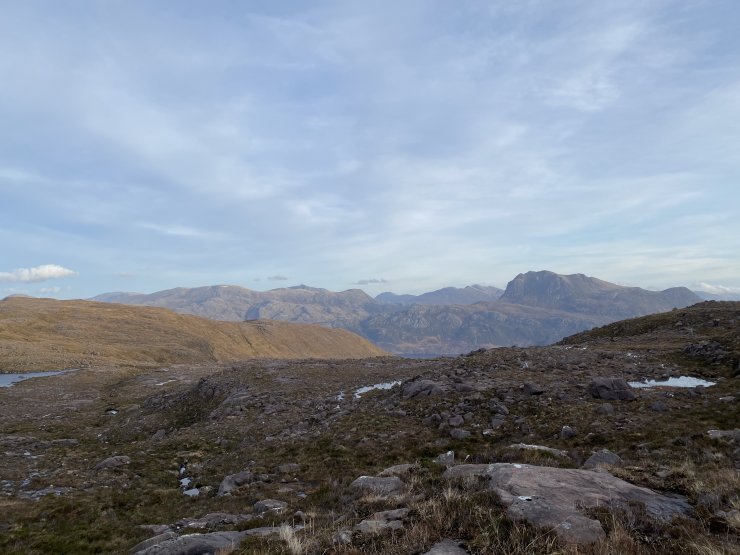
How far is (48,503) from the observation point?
53.1 ft

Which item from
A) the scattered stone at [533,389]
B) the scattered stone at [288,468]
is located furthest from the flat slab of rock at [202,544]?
the scattered stone at [533,389]

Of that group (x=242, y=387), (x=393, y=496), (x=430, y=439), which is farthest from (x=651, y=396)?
(x=242, y=387)

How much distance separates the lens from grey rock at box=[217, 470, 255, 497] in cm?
1667

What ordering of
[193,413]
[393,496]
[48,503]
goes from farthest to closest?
[193,413]
[48,503]
[393,496]

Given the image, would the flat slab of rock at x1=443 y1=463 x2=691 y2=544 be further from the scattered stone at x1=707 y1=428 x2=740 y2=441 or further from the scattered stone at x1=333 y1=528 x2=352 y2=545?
the scattered stone at x1=707 y1=428 x2=740 y2=441

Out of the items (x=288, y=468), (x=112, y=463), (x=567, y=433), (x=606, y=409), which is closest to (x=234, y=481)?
(x=288, y=468)

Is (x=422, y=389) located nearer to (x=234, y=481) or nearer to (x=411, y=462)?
(x=411, y=462)

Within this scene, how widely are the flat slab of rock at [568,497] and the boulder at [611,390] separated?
12435 millimetres

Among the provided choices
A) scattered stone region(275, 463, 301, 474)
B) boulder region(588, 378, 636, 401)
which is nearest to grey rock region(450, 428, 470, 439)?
scattered stone region(275, 463, 301, 474)

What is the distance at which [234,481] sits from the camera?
57.5ft

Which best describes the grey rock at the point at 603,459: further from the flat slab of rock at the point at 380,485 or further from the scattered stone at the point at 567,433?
the flat slab of rock at the point at 380,485

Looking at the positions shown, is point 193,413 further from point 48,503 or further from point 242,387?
point 48,503

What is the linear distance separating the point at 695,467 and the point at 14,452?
117 ft

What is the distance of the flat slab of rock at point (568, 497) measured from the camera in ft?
26.2
